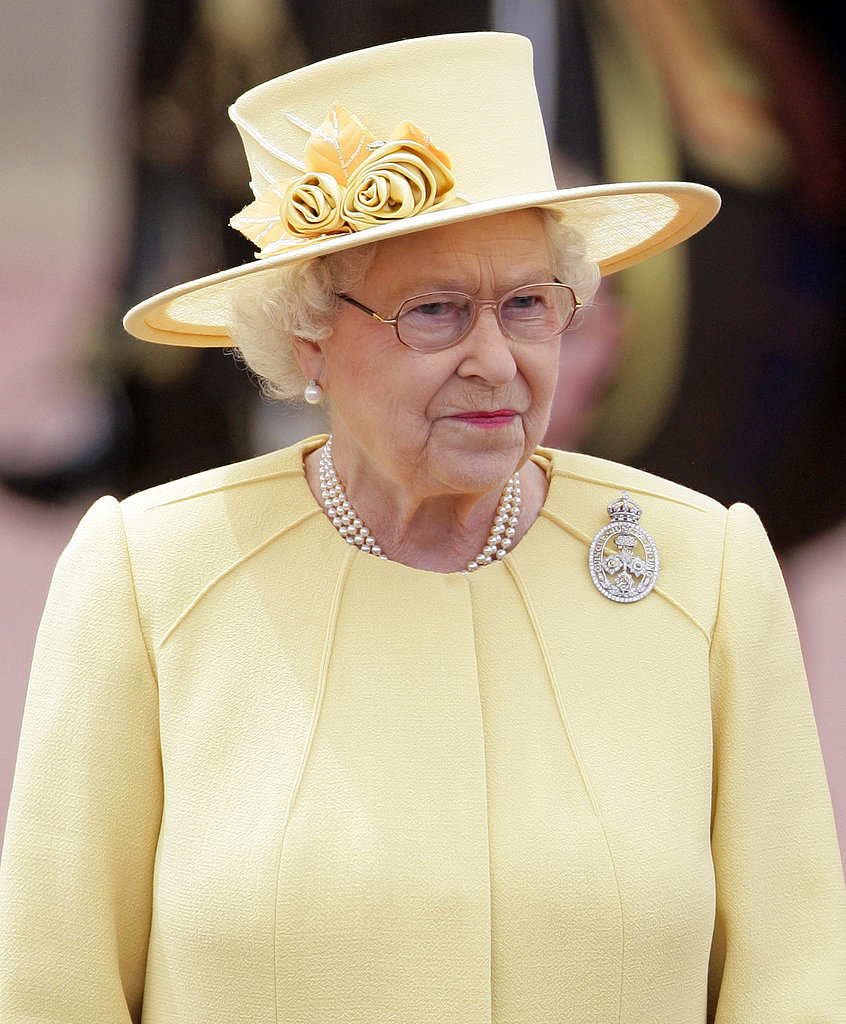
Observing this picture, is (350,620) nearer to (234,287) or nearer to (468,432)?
(468,432)

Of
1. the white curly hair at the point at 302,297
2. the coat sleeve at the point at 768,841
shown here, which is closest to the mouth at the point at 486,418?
the white curly hair at the point at 302,297

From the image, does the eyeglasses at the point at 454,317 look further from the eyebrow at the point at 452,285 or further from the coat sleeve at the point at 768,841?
the coat sleeve at the point at 768,841

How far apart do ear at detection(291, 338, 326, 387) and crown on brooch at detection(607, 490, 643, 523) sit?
18.1 inches

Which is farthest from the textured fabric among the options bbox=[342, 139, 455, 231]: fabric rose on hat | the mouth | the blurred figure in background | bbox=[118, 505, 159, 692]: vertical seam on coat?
the blurred figure in background

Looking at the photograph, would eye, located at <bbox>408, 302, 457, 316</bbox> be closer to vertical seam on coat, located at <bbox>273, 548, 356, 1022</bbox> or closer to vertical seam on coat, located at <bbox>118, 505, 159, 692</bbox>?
vertical seam on coat, located at <bbox>273, 548, 356, 1022</bbox>

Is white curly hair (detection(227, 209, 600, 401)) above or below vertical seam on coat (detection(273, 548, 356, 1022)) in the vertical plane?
above

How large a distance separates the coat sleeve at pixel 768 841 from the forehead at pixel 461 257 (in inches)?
22.1

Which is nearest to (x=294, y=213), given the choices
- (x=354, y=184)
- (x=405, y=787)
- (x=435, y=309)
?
(x=354, y=184)

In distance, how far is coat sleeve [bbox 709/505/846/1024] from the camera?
1843mm

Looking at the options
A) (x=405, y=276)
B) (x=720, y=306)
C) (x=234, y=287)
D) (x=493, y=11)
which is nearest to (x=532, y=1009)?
(x=405, y=276)

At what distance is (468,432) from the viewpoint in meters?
1.75

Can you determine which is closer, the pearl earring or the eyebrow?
the eyebrow

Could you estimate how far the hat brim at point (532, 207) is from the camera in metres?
1.66

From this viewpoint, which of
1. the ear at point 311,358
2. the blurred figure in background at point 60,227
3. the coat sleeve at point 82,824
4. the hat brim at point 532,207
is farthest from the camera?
the blurred figure in background at point 60,227
